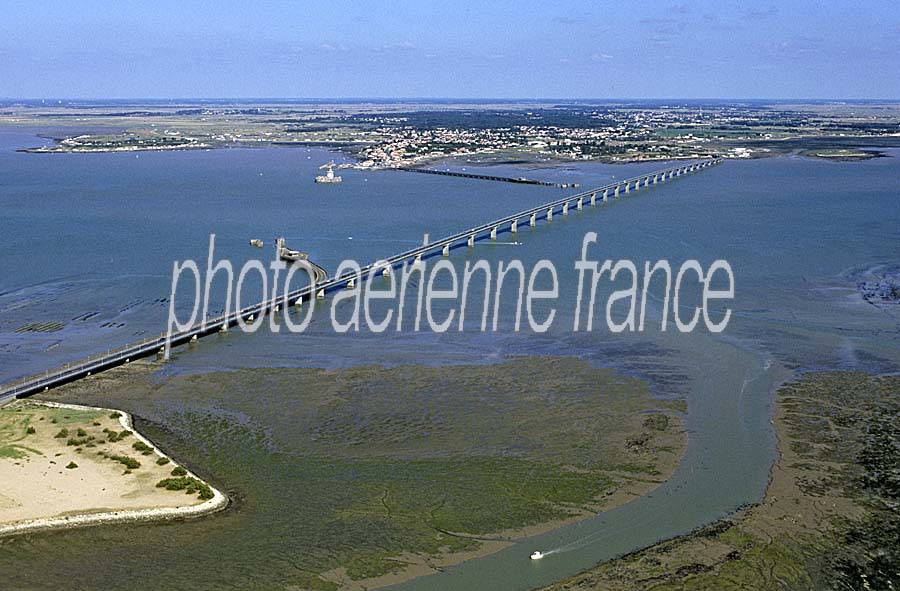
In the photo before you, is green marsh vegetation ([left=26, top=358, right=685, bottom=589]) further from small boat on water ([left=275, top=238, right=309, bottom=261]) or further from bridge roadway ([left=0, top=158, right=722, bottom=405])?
small boat on water ([left=275, top=238, right=309, bottom=261])

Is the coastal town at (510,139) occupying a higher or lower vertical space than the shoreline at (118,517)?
higher

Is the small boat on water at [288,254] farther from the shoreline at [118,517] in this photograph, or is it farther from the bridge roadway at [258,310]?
the shoreline at [118,517]

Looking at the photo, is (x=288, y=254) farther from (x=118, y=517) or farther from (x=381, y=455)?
(x=118, y=517)

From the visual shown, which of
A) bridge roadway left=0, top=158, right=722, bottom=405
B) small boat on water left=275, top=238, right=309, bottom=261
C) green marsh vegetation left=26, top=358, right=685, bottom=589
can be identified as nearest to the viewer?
green marsh vegetation left=26, top=358, right=685, bottom=589

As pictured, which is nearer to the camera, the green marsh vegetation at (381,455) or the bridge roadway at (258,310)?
the green marsh vegetation at (381,455)

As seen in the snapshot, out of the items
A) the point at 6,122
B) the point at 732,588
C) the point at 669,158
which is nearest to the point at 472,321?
the point at 732,588

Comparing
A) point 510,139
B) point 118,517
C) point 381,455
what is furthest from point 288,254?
point 510,139

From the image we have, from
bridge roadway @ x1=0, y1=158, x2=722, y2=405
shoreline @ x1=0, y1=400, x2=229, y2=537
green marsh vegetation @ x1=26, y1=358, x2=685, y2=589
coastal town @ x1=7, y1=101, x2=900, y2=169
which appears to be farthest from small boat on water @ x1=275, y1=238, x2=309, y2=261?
coastal town @ x1=7, y1=101, x2=900, y2=169

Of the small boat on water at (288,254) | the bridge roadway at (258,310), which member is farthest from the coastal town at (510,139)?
the small boat on water at (288,254)

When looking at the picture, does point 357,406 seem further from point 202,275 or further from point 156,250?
point 156,250
